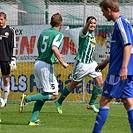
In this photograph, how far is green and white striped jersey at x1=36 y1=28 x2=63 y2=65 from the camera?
1086 centimetres

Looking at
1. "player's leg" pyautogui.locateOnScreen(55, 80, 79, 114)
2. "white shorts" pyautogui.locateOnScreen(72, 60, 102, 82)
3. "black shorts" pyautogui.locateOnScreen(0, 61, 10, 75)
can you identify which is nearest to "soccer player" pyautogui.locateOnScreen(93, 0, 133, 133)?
"player's leg" pyautogui.locateOnScreen(55, 80, 79, 114)

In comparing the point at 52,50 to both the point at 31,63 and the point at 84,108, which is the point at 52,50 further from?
the point at 31,63

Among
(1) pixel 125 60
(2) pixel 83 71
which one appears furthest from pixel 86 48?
(1) pixel 125 60

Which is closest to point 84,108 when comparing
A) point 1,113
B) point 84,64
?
point 84,64

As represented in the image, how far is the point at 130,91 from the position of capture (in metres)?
8.40

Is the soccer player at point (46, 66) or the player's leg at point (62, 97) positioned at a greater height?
the soccer player at point (46, 66)

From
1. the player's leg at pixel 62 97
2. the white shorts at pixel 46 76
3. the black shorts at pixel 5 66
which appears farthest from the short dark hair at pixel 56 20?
the black shorts at pixel 5 66

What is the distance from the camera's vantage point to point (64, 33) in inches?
642

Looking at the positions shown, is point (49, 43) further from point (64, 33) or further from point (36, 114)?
point (64, 33)

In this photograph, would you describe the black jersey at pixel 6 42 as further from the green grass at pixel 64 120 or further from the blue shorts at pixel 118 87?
the blue shorts at pixel 118 87

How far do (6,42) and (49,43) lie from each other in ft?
11.2

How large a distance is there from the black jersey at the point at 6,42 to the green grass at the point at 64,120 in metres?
1.24

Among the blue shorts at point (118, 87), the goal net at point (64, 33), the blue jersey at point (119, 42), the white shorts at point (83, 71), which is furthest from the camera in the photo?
the goal net at point (64, 33)

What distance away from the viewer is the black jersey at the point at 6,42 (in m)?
13.9
